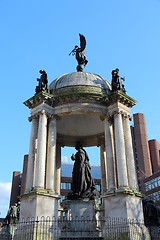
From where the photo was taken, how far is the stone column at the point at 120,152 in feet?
53.6

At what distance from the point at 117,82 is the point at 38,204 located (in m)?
9.89

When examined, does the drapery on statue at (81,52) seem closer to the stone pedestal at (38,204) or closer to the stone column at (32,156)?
the stone column at (32,156)

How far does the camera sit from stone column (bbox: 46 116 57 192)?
1686 cm

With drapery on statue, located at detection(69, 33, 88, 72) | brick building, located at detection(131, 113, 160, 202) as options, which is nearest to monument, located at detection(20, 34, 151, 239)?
drapery on statue, located at detection(69, 33, 88, 72)

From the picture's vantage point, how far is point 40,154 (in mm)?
17031

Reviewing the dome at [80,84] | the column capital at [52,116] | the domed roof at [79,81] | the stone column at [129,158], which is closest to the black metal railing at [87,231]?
the stone column at [129,158]

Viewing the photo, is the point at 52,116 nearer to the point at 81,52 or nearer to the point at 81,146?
the point at 81,146

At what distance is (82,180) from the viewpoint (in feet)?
63.2

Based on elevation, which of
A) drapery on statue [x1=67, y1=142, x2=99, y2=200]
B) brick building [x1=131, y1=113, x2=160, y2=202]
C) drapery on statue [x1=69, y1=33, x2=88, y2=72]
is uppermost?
brick building [x1=131, y1=113, x2=160, y2=202]

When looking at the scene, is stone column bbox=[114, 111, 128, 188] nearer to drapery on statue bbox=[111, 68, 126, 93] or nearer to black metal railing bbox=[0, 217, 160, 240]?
drapery on statue bbox=[111, 68, 126, 93]

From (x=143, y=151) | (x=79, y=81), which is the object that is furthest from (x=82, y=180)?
(x=143, y=151)

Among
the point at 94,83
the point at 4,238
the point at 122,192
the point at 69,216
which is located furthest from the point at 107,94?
the point at 4,238

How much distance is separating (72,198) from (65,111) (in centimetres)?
580

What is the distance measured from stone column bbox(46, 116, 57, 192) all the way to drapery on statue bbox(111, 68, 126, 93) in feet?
16.0
